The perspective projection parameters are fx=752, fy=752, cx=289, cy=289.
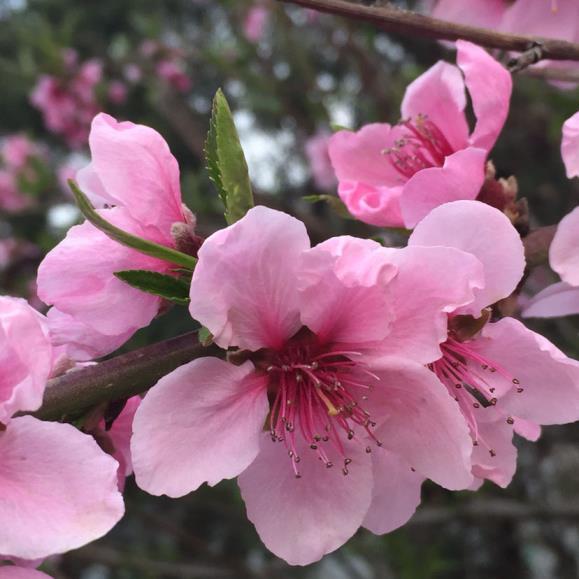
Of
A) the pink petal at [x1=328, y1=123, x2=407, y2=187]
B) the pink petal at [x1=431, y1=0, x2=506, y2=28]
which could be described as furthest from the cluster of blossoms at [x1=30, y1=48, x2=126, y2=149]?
the pink petal at [x1=328, y1=123, x2=407, y2=187]

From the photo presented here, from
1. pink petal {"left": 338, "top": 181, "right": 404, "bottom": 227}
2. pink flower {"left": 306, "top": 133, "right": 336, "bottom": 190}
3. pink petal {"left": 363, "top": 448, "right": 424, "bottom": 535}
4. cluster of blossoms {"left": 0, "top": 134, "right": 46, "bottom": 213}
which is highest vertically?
pink petal {"left": 338, "top": 181, "right": 404, "bottom": 227}

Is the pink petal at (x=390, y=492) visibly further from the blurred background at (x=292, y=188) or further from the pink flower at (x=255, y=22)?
the pink flower at (x=255, y=22)

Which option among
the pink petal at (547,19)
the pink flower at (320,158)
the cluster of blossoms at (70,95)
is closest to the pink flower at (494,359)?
the pink petal at (547,19)

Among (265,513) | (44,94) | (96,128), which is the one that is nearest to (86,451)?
(265,513)

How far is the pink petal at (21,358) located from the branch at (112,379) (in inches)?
1.7

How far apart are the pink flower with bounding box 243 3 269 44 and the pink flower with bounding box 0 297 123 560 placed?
3787 millimetres

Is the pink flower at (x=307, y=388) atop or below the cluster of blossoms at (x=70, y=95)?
atop

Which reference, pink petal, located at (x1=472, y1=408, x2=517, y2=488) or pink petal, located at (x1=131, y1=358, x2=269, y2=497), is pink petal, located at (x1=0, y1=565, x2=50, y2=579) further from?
pink petal, located at (x1=472, y1=408, x2=517, y2=488)

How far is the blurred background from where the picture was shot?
2803 mm

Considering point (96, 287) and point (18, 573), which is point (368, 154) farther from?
point (18, 573)

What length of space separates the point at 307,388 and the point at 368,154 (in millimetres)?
343

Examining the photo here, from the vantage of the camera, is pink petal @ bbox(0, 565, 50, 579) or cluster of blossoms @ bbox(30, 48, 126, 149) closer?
pink petal @ bbox(0, 565, 50, 579)

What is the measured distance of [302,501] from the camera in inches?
25.9

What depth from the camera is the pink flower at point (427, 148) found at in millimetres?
739
